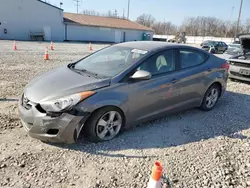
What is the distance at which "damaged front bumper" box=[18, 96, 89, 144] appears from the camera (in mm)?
3137

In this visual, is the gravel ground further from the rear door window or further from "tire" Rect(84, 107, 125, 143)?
the rear door window

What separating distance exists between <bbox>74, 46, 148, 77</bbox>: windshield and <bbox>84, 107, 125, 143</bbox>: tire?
625mm

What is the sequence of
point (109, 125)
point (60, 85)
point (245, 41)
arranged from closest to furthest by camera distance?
point (60, 85) < point (109, 125) < point (245, 41)

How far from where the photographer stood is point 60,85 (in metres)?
3.48

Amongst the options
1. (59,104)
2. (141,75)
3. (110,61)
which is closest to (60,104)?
(59,104)

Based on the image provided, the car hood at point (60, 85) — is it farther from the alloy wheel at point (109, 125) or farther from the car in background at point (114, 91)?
the alloy wheel at point (109, 125)

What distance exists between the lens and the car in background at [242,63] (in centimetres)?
780

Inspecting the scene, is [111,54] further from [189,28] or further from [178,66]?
[189,28]

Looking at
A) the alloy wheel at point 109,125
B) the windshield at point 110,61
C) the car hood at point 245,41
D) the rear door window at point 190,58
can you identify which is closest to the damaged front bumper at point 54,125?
the alloy wheel at point 109,125

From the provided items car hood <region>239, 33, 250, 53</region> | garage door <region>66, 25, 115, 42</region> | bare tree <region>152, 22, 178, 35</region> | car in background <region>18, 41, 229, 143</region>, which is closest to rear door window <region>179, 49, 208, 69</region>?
car in background <region>18, 41, 229, 143</region>

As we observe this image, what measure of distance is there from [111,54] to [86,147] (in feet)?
6.25

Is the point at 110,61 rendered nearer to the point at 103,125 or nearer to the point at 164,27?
the point at 103,125

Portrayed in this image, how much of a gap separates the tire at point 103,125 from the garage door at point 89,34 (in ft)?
115

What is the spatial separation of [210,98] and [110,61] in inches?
101
